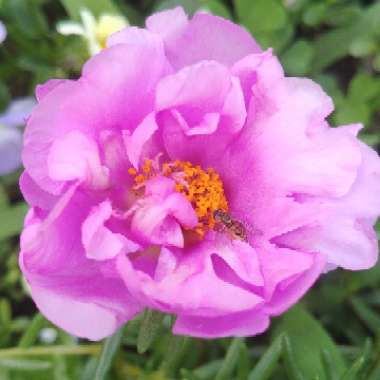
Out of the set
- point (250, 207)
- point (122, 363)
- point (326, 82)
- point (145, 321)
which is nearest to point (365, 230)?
point (250, 207)

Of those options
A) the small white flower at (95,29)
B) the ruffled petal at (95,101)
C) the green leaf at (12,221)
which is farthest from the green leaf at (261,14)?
the ruffled petal at (95,101)

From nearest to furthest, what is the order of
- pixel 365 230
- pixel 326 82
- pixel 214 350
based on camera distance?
pixel 365 230
pixel 214 350
pixel 326 82

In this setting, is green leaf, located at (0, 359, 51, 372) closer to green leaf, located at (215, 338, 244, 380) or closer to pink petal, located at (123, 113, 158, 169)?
green leaf, located at (215, 338, 244, 380)

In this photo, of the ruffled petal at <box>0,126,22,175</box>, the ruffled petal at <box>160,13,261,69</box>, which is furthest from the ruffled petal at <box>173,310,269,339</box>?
the ruffled petal at <box>0,126,22,175</box>

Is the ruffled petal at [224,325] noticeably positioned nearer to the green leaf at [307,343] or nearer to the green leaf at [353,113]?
the green leaf at [307,343]

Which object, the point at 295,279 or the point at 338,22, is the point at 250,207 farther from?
the point at 338,22
